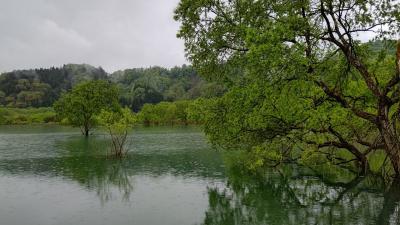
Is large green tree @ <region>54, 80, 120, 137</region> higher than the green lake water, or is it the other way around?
large green tree @ <region>54, 80, 120, 137</region>

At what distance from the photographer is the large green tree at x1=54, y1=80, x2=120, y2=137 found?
251 ft

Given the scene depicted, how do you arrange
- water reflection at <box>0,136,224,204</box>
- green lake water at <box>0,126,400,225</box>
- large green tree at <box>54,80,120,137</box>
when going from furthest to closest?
1. large green tree at <box>54,80,120,137</box>
2. water reflection at <box>0,136,224,204</box>
3. green lake water at <box>0,126,400,225</box>

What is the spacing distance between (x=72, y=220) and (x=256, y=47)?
11295 mm

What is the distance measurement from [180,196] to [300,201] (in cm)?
674

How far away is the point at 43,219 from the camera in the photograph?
19.3 m

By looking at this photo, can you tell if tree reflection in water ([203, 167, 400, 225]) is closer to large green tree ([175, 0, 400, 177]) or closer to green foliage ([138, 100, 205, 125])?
large green tree ([175, 0, 400, 177])

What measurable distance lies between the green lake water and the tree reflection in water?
44 millimetres

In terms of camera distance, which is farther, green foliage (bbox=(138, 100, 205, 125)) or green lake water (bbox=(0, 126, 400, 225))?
green foliage (bbox=(138, 100, 205, 125))

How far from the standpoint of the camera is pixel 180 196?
24406 millimetres

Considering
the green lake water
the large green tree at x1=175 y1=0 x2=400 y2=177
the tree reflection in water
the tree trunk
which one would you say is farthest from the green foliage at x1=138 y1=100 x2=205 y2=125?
the tree trunk

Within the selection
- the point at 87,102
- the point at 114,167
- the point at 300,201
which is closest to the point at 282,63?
the point at 300,201

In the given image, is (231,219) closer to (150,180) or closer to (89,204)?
(89,204)

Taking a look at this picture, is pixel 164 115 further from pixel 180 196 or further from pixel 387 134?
pixel 387 134

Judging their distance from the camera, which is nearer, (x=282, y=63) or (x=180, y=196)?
(x=282, y=63)
